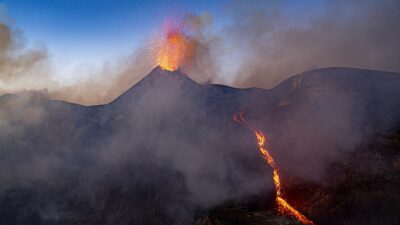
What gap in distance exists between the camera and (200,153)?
95.8 metres

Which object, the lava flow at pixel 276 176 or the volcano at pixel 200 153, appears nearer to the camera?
the lava flow at pixel 276 176

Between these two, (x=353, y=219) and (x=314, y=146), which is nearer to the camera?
(x=353, y=219)

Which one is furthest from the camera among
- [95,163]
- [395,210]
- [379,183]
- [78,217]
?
[95,163]

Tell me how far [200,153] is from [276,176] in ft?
71.5

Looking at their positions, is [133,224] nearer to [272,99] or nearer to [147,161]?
[147,161]

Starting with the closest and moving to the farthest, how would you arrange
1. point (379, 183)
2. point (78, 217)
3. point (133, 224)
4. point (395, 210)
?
1. point (395, 210)
2. point (379, 183)
3. point (133, 224)
4. point (78, 217)

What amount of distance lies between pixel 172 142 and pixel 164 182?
17.3 metres

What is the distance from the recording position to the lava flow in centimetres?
6966

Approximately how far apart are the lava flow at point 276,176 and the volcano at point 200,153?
172 centimetres

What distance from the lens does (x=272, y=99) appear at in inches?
4601

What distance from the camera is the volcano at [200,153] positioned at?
7356cm

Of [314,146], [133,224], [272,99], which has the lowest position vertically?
[133,224]

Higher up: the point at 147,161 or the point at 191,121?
the point at 191,121

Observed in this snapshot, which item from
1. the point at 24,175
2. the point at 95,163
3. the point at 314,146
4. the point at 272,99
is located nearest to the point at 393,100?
the point at 314,146
